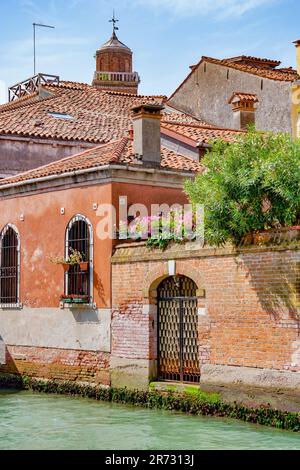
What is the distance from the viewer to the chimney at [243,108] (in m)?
22.1

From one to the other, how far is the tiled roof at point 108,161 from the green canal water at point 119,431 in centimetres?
441

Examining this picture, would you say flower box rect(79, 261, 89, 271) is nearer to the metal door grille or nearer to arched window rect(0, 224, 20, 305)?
the metal door grille

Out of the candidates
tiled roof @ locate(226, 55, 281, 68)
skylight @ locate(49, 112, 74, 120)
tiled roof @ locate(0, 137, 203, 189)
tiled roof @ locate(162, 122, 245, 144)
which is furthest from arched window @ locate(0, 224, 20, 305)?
tiled roof @ locate(226, 55, 281, 68)

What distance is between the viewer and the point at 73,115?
24.6m

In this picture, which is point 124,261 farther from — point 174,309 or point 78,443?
point 78,443

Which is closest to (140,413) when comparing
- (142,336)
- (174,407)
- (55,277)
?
(174,407)

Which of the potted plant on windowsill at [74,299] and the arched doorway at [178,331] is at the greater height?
the potted plant on windowsill at [74,299]

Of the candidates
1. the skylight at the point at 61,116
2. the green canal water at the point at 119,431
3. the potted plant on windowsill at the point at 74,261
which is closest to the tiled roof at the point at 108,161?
the potted plant on windowsill at the point at 74,261

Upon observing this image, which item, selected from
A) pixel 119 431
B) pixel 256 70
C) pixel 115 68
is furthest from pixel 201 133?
pixel 115 68

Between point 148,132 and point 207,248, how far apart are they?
13.7ft

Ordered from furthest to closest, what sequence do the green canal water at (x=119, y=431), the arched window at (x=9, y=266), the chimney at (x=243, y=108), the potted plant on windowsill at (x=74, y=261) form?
the chimney at (x=243, y=108)
the arched window at (x=9, y=266)
the potted plant on windowsill at (x=74, y=261)
the green canal water at (x=119, y=431)

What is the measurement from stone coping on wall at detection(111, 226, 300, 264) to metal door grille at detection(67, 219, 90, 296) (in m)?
0.84

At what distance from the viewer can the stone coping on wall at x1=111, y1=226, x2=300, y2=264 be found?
40.4 ft

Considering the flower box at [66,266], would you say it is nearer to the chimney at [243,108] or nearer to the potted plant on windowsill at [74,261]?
the potted plant on windowsill at [74,261]
